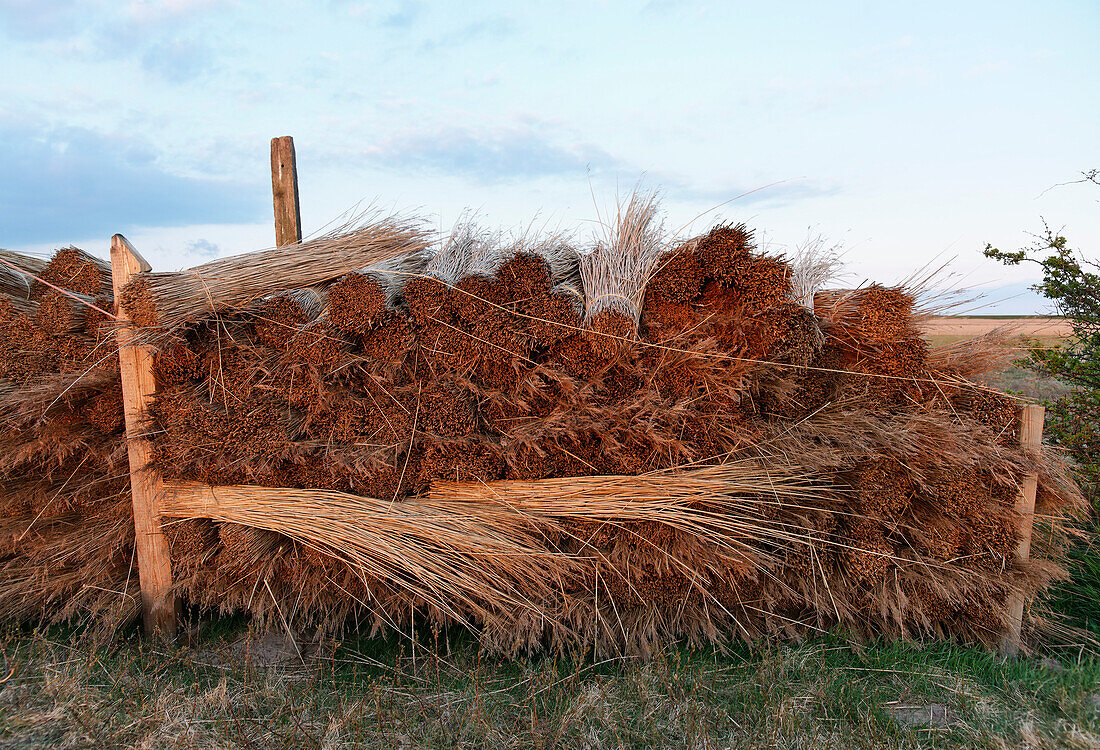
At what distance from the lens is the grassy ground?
225 cm

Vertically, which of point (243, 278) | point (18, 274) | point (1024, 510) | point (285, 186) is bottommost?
point (1024, 510)

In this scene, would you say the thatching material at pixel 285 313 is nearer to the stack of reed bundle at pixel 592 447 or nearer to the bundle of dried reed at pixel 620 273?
the stack of reed bundle at pixel 592 447

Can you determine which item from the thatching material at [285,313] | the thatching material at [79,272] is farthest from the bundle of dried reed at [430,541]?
the thatching material at [79,272]

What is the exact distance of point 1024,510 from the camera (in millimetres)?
3145

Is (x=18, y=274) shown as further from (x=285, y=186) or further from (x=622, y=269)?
(x=622, y=269)

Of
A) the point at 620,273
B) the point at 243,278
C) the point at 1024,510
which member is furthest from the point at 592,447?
the point at 1024,510

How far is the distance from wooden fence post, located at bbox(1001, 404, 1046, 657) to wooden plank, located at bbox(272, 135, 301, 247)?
438cm

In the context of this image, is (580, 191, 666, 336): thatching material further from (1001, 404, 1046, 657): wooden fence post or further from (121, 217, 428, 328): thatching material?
(1001, 404, 1046, 657): wooden fence post

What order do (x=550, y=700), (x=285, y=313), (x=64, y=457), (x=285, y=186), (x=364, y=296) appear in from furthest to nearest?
1. (x=285, y=186)
2. (x=64, y=457)
3. (x=285, y=313)
4. (x=364, y=296)
5. (x=550, y=700)

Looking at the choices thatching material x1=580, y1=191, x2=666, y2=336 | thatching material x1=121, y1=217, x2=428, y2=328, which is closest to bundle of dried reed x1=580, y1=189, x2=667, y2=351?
thatching material x1=580, y1=191, x2=666, y2=336

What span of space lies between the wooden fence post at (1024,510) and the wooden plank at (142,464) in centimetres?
439

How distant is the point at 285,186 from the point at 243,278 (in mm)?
1323

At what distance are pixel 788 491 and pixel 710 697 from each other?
99 cm

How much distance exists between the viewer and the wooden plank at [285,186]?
400cm
